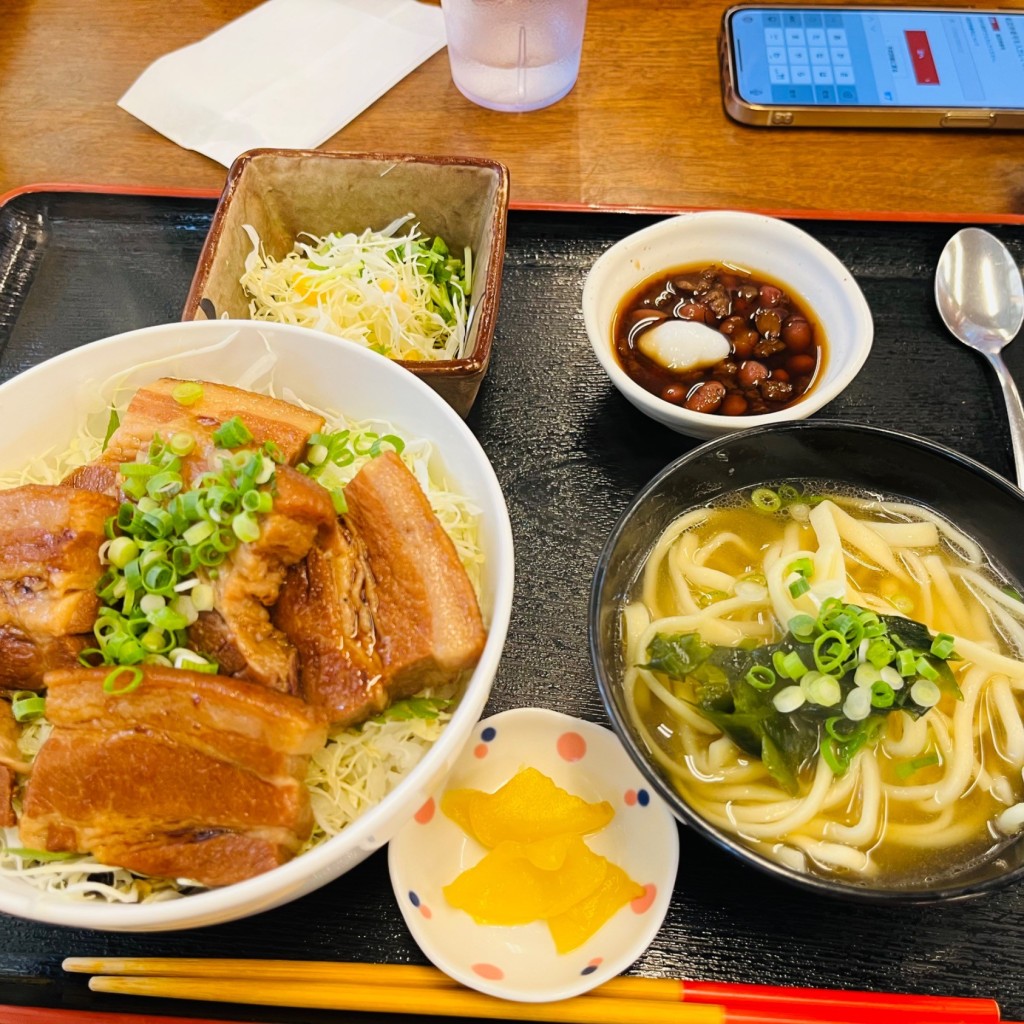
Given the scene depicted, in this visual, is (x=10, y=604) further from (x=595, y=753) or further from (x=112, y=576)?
(x=595, y=753)

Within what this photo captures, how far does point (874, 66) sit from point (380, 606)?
112 inches

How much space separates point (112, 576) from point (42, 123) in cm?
244

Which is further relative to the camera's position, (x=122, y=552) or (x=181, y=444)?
(x=181, y=444)

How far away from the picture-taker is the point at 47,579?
4.72 ft

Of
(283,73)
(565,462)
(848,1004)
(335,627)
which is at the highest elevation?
(283,73)

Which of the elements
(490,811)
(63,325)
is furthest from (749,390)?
(63,325)

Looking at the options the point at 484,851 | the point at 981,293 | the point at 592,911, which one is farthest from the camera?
the point at 981,293

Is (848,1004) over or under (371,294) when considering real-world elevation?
under

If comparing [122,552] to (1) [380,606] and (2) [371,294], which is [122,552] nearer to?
(1) [380,606]

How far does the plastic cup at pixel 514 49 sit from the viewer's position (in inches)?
110

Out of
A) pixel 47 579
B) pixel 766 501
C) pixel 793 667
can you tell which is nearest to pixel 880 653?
pixel 793 667

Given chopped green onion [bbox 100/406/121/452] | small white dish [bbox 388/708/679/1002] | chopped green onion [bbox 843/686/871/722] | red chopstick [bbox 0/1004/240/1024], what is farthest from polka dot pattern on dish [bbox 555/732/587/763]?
chopped green onion [bbox 100/406/121/452]

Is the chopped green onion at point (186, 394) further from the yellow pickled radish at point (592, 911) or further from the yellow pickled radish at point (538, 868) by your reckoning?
the yellow pickled radish at point (592, 911)

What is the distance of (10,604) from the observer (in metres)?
1.45
